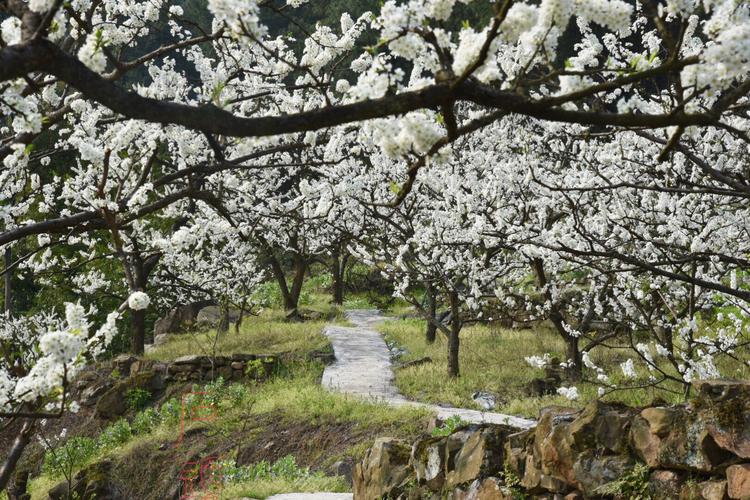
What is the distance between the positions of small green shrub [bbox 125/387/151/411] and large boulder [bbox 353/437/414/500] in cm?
744

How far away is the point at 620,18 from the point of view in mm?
2117

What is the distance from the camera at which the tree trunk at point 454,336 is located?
1095 cm

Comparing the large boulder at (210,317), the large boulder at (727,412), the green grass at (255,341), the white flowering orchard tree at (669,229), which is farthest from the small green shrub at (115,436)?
the large boulder at (727,412)

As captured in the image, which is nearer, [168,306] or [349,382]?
[349,382]

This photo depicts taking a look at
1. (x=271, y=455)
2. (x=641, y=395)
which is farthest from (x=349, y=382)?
(x=641, y=395)

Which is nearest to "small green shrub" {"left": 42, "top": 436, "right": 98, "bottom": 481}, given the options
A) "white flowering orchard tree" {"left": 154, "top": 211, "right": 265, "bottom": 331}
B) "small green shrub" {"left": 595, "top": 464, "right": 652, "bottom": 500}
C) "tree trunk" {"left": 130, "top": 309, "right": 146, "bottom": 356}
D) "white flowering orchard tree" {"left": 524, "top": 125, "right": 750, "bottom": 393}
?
"tree trunk" {"left": 130, "top": 309, "right": 146, "bottom": 356}

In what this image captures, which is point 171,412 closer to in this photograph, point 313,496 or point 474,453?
point 313,496

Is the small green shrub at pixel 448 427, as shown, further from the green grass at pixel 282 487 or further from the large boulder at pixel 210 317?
the large boulder at pixel 210 317

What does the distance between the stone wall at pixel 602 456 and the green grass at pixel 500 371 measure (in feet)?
10.9

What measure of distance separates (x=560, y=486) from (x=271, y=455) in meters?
5.48

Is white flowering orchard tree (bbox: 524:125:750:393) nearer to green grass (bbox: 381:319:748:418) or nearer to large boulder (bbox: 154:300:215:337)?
green grass (bbox: 381:319:748:418)

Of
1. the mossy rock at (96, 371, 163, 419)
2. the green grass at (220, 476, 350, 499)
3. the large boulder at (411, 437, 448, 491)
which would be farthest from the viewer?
the mossy rock at (96, 371, 163, 419)

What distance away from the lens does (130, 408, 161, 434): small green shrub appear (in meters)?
11.5

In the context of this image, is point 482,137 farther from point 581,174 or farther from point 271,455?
point 271,455
